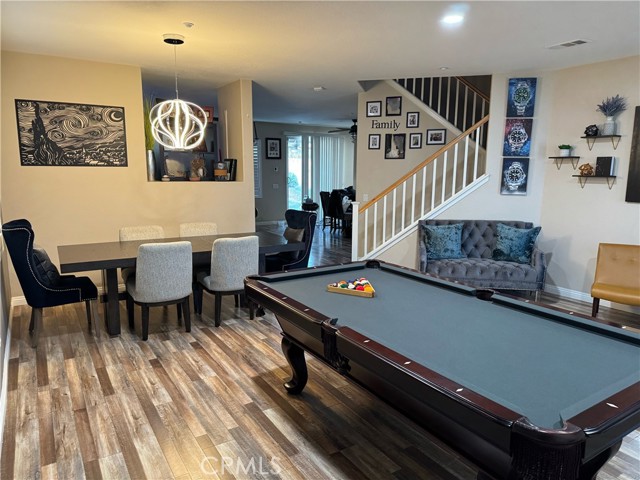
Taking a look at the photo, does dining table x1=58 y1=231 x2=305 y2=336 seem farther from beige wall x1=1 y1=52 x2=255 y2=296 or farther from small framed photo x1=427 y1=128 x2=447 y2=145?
small framed photo x1=427 y1=128 x2=447 y2=145

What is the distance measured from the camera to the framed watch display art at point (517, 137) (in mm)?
5332

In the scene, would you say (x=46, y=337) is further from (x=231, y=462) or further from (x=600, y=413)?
(x=600, y=413)

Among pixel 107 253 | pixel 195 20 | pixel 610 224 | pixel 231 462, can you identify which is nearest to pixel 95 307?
pixel 107 253

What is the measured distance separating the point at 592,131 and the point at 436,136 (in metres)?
2.25

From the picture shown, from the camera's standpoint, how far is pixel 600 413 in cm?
119

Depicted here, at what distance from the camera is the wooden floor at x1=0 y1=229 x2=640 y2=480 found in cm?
209

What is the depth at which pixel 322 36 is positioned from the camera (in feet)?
A: 12.3

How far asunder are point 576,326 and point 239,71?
474 centimetres

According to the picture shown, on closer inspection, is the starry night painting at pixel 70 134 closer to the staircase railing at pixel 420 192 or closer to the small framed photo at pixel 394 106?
the staircase railing at pixel 420 192

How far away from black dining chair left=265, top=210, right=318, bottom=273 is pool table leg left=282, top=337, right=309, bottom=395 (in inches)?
77.3

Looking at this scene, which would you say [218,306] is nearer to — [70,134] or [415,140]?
[70,134]

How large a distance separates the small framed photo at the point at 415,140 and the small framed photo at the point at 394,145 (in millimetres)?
107

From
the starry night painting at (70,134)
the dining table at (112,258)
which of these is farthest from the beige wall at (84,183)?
the dining table at (112,258)

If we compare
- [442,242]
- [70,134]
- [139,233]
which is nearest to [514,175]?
[442,242]
